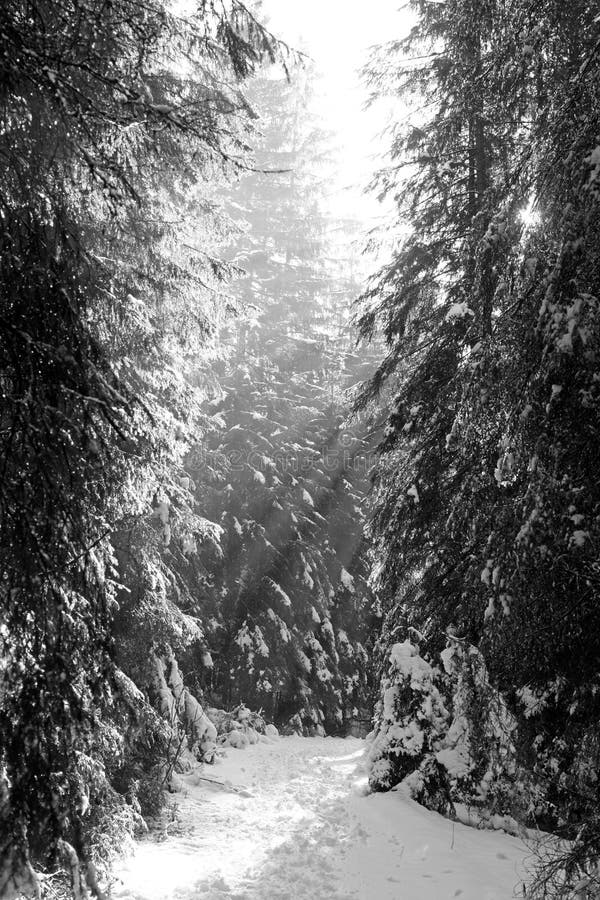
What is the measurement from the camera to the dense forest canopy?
2.61m

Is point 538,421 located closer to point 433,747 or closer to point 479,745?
point 479,745

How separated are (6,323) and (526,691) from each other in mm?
4487

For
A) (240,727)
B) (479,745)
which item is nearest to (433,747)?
(479,745)

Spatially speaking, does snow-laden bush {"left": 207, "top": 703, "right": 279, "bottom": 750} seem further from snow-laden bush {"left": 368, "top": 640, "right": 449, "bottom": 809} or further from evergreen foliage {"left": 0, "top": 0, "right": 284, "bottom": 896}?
evergreen foliage {"left": 0, "top": 0, "right": 284, "bottom": 896}

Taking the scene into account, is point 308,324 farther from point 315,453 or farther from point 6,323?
point 6,323

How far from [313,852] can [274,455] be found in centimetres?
1093

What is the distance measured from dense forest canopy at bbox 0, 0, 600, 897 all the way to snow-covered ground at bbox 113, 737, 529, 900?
433mm

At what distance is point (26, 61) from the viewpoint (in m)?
2.51

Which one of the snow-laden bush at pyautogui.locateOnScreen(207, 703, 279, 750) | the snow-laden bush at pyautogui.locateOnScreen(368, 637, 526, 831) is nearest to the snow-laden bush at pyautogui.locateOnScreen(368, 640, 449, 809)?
the snow-laden bush at pyautogui.locateOnScreen(368, 637, 526, 831)

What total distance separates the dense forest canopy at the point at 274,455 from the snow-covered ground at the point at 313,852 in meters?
0.43

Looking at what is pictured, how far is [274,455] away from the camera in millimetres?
16234

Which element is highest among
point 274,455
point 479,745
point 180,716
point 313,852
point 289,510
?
point 274,455

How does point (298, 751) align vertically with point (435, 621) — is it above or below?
below

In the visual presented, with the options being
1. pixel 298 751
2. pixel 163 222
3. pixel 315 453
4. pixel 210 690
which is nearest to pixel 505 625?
pixel 163 222
